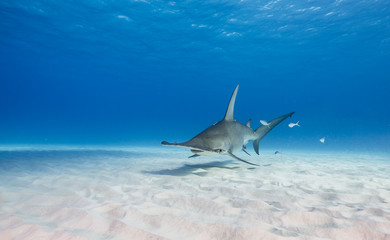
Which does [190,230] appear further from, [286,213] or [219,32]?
[219,32]

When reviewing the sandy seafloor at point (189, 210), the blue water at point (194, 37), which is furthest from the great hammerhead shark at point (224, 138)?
the blue water at point (194, 37)

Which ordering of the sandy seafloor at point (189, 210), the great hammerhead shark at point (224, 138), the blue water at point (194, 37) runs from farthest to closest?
1. the blue water at point (194, 37)
2. the great hammerhead shark at point (224, 138)
3. the sandy seafloor at point (189, 210)

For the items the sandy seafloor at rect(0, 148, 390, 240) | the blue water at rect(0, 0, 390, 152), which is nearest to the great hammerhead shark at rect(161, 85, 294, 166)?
the sandy seafloor at rect(0, 148, 390, 240)

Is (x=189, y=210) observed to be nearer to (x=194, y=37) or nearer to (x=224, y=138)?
(x=224, y=138)

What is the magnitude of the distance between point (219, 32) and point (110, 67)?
24.1m

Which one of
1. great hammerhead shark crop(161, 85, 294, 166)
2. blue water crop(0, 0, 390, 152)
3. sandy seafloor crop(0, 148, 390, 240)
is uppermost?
blue water crop(0, 0, 390, 152)

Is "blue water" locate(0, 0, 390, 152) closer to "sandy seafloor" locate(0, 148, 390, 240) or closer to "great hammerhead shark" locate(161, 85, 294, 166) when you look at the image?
"great hammerhead shark" locate(161, 85, 294, 166)

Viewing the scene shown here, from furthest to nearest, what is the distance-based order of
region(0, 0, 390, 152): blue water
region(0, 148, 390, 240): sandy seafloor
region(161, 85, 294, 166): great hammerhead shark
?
region(0, 0, 390, 152): blue water < region(161, 85, 294, 166): great hammerhead shark < region(0, 148, 390, 240): sandy seafloor

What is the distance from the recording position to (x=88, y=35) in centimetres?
2459

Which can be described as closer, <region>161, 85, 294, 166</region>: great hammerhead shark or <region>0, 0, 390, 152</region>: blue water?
<region>161, 85, 294, 166</region>: great hammerhead shark

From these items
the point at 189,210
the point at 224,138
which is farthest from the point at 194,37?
the point at 189,210

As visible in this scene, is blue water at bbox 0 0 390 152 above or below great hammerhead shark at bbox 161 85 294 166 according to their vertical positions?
above

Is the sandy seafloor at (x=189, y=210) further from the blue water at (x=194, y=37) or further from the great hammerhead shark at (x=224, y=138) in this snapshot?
the blue water at (x=194, y=37)

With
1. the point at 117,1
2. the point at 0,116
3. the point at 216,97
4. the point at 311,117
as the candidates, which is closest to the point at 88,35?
the point at 117,1
